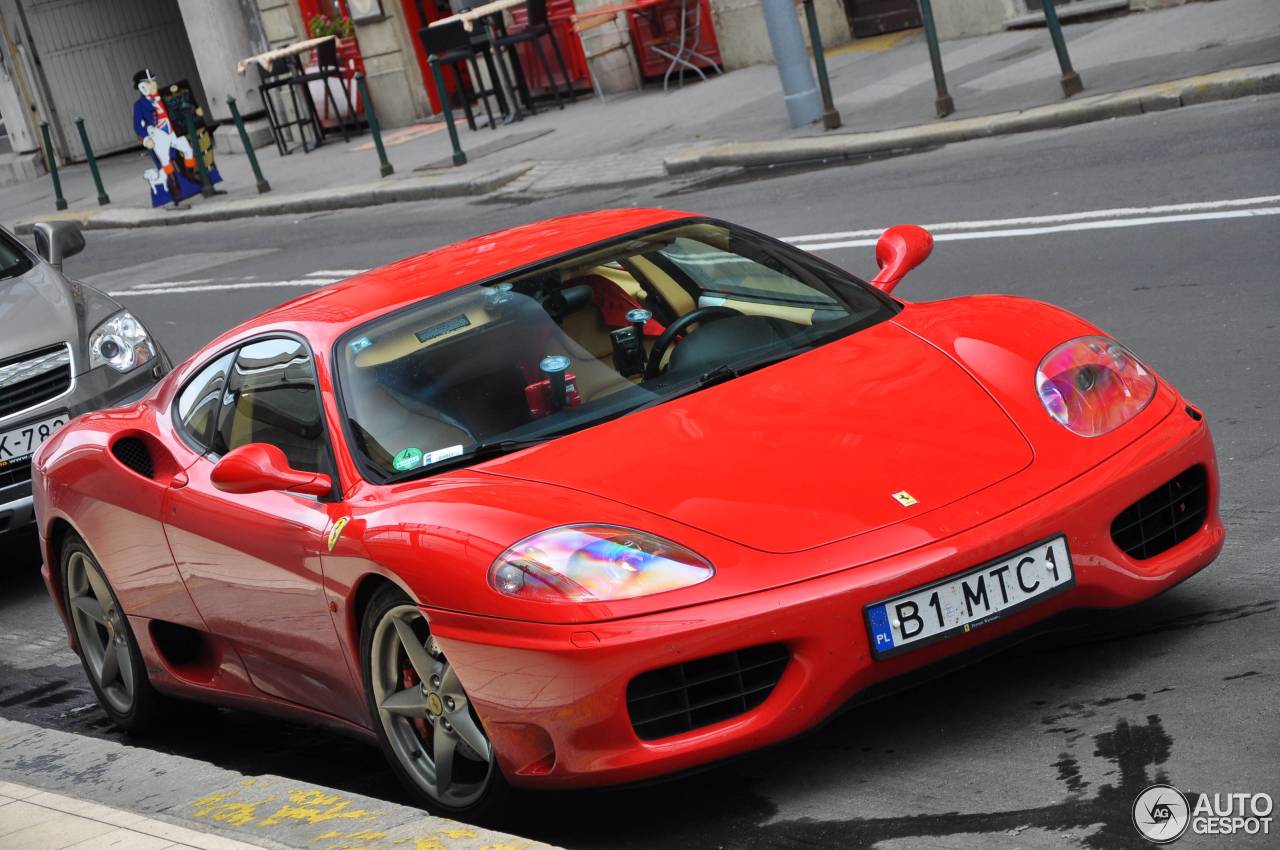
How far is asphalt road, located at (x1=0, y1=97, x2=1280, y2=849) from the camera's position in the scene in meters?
3.91

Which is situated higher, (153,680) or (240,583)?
(240,583)

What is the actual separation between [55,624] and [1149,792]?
17.6ft

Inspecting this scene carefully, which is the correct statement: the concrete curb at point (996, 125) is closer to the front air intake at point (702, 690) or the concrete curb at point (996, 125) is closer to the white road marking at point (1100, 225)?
the white road marking at point (1100, 225)

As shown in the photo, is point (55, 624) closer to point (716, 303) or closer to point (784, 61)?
point (716, 303)

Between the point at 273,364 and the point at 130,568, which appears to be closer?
the point at 273,364

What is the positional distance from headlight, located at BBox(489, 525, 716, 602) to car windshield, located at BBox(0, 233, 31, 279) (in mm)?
6240

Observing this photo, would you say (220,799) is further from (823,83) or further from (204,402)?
(823,83)

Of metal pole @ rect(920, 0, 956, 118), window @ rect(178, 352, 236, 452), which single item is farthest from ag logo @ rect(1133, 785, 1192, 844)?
metal pole @ rect(920, 0, 956, 118)

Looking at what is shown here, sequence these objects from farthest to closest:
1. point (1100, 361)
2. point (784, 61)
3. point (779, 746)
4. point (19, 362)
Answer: point (784, 61) < point (19, 362) < point (1100, 361) < point (779, 746)

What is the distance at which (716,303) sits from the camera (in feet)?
17.4

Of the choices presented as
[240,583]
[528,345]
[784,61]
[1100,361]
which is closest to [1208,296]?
[1100,361]

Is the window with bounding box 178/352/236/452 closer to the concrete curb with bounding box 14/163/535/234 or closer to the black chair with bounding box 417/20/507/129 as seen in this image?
the concrete curb with bounding box 14/163/535/234

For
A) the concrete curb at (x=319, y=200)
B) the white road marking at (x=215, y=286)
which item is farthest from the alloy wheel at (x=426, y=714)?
the concrete curb at (x=319, y=200)

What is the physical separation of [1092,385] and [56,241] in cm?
702
